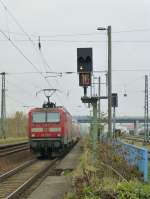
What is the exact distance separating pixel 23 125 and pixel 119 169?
9210 cm

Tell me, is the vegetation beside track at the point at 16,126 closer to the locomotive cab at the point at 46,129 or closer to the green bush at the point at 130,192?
the locomotive cab at the point at 46,129

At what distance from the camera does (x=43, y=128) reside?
120 feet

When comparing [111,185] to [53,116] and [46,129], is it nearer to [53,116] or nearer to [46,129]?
[46,129]

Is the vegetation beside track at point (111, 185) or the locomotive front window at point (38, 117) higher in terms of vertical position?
the locomotive front window at point (38, 117)

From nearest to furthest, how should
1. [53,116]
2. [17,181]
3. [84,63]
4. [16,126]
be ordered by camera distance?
[84,63] → [17,181] → [53,116] → [16,126]

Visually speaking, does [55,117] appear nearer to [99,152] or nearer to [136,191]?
[99,152]

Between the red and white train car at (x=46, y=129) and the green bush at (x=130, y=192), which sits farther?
the red and white train car at (x=46, y=129)

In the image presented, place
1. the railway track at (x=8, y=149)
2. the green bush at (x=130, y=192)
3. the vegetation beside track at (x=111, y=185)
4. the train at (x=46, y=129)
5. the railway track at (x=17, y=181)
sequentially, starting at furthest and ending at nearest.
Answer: the railway track at (x=8, y=149) < the train at (x=46, y=129) < the railway track at (x=17, y=181) < the vegetation beside track at (x=111, y=185) < the green bush at (x=130, y=192)

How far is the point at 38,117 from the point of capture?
3688 centimetres

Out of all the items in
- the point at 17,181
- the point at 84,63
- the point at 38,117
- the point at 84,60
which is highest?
the point at 84,60

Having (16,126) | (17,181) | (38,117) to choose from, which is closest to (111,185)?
(17,181)

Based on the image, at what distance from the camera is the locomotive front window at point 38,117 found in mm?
36719

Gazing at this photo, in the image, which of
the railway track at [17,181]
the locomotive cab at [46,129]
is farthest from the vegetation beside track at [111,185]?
the locomotive cab at [46,129]

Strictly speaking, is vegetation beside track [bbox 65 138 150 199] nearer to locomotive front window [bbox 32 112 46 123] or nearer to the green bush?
the green bush
